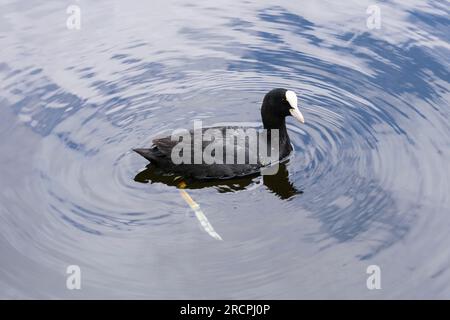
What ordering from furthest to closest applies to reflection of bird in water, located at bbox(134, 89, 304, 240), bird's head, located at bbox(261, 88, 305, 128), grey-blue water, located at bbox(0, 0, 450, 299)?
bird's head, located at bbox(261, 88, 305, 128) → reflection of bird in water, located at bbox(134, 89, 304, 240) → grey-blue water, located at bbox(0, 0, 450, 299)

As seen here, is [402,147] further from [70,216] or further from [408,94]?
[70,216]

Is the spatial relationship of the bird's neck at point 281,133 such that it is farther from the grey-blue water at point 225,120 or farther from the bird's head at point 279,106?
the grey-blue water at point 225,120

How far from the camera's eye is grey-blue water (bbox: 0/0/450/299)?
6.26 metres

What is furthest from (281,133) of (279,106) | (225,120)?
(225,120)

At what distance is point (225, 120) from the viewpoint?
8.50 m

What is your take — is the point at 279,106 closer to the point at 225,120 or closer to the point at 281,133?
the point at 281,133

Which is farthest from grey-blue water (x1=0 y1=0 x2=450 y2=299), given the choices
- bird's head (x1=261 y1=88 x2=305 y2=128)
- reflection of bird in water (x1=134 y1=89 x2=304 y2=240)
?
bird's head (x1=261 y1=88 x2=305 y2=128)

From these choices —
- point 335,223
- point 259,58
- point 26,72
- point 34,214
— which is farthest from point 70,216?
point 259,58

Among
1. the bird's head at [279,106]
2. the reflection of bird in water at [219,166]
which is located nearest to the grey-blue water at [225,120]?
the reflection of bird in water at [219,166]

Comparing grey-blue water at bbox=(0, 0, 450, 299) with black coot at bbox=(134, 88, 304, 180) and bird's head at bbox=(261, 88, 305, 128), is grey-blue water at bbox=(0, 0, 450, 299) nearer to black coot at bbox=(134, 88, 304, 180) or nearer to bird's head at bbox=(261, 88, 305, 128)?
black coot at bbox=(134, 88, 304, 180)

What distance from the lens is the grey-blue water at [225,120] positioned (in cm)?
626

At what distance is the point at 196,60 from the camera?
385 inches

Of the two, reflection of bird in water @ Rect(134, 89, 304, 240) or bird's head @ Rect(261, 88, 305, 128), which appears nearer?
reflection of bird in water @ Rect(134, 89, 304, 240)
